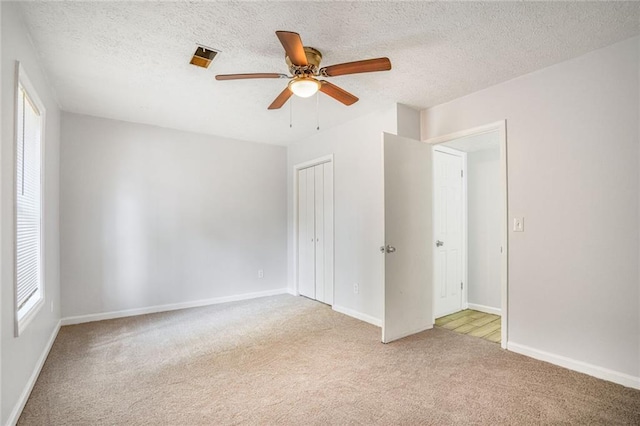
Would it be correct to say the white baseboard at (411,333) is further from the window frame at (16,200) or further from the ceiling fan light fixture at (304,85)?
the window frame at (16,200)

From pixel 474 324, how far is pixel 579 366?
126cm

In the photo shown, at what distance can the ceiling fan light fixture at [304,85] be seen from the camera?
2.16 metres

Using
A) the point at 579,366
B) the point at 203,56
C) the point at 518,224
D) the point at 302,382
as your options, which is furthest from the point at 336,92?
the point at 579,366

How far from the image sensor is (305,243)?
16.1 ft

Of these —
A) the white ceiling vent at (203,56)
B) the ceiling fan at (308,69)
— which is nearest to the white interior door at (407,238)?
the ceiling fan at (308,69)

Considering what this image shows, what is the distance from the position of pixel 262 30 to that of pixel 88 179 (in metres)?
2.96

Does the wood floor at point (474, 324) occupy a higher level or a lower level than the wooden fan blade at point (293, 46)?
lower

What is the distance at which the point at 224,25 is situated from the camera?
2.03 m

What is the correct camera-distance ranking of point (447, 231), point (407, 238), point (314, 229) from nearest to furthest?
1. point (407, 238)
2. point (447, 231)
3. point (314, 229)

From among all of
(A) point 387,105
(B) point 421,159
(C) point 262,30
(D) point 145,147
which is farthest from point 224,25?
(D) point 145,147

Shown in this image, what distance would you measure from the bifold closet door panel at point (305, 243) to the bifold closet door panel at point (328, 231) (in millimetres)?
334

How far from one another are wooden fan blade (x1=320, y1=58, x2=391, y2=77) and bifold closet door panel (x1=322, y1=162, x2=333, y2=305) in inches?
88.0

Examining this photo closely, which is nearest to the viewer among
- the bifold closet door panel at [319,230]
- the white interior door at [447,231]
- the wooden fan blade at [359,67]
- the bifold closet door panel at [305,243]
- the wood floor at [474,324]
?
the wooden fan blade at [359,67]

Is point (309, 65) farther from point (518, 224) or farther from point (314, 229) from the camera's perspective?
point (314, 229)
